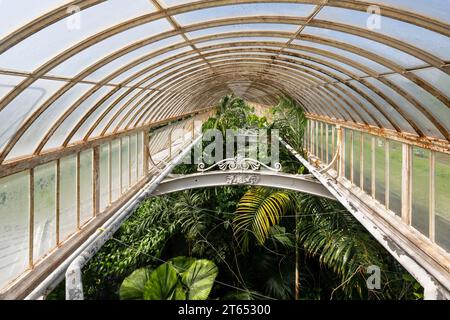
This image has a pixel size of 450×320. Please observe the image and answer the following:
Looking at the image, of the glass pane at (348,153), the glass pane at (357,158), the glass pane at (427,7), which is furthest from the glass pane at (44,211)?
Result: the glass pane at (348,153)

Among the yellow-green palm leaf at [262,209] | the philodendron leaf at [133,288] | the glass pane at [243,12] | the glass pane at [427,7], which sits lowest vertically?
the philodendron leaf at [133,288]

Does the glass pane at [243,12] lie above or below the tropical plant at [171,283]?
above

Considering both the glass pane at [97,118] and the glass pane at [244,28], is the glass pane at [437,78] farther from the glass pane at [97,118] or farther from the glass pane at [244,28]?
the glass pane at [97,118]

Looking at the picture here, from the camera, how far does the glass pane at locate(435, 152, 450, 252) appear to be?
17.8ft

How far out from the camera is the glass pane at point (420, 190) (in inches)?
236

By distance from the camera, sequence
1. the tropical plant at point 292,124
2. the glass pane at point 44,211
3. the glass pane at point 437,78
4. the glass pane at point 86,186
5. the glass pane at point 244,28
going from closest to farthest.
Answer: the glass pane at point 437,78 < the glass pane at point 44,211 < the glass pane at point 244,28 < the glass pane at point 86,186 < the tropical plant at point 292,124

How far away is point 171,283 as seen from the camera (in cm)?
644

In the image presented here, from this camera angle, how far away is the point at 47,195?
6270mm

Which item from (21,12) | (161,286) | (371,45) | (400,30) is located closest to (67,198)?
(161,286)

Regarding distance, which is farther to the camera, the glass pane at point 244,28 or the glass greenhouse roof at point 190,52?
the glass pane at point 244,28

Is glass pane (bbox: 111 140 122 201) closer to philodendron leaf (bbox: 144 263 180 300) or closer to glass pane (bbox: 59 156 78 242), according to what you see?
glass pane (bbox: 59 156 78 242)

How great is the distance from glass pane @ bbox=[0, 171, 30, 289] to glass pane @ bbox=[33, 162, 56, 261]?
0.93 feet

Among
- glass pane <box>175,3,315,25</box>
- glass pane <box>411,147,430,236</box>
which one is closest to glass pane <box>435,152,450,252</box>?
glass pane <box>411,147,430,236</box>

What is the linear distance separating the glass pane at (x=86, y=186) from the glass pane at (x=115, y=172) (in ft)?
2.87
